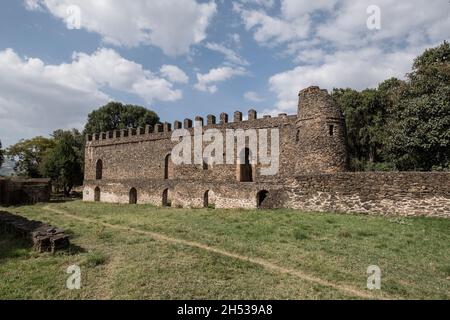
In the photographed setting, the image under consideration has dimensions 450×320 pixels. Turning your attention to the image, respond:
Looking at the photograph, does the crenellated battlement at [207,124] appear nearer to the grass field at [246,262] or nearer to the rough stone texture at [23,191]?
the rough stone texture at [23,191]

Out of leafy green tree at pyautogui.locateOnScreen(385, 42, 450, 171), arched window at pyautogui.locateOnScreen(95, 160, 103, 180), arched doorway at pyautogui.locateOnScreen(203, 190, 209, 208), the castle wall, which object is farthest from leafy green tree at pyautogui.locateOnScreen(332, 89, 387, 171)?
arched window at pyautogui.locateOnScreen(95, 160, 103, 180)

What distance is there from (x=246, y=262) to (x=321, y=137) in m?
10.2

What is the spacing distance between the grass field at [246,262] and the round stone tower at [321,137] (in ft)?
14.8

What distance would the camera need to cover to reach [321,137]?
1591 cm

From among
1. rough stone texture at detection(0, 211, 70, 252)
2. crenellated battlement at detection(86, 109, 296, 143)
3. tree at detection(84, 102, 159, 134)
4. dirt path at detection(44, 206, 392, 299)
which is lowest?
dirt path at detection(44, 206, 392, 299)

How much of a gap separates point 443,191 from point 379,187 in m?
2.14

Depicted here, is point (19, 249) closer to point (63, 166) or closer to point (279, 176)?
point (279, 176)

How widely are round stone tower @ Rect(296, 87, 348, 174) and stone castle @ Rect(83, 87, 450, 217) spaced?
0.15 ft

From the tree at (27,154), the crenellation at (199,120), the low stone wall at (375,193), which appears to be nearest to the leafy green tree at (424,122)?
the low stone wall at (375,193)

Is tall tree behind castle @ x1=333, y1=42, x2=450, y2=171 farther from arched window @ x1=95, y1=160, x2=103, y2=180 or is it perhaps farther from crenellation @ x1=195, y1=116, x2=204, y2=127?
arched window @ x1=95, y1=160, x2=103, y2=180

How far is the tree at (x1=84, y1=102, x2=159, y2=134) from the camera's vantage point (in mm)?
49406

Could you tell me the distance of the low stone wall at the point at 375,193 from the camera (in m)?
11.9
